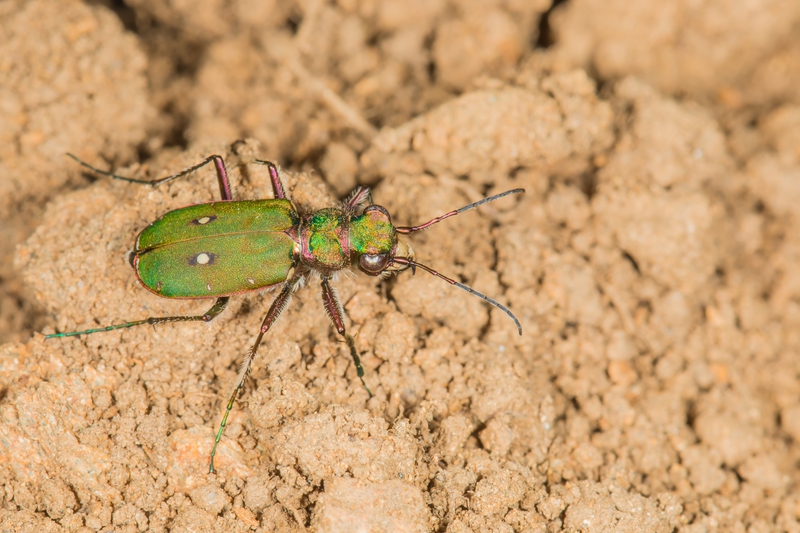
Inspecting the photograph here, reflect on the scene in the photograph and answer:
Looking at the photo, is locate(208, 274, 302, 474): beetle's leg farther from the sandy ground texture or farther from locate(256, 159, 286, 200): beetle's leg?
locate(256, 159, 286, 200): beetle's leg

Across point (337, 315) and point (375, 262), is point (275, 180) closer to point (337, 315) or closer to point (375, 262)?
point (375, 262)

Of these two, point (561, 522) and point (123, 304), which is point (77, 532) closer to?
point (123, 304)

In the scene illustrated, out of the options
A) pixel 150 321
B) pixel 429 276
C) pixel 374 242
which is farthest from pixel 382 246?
pixel 150 321

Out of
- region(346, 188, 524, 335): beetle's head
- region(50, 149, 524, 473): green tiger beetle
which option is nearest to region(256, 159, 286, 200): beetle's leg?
region(50, 149, 524, 473): green tiger beetle

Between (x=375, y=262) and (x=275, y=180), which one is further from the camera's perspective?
(x=275, y=180)

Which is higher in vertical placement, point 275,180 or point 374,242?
point 275,180

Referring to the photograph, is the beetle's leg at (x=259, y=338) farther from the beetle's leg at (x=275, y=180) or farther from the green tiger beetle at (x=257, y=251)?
the beetle's leg at (x=275, y=180)

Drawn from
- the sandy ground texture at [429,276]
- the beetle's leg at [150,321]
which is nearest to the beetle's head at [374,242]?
the sandy ground texture at [429,276]
